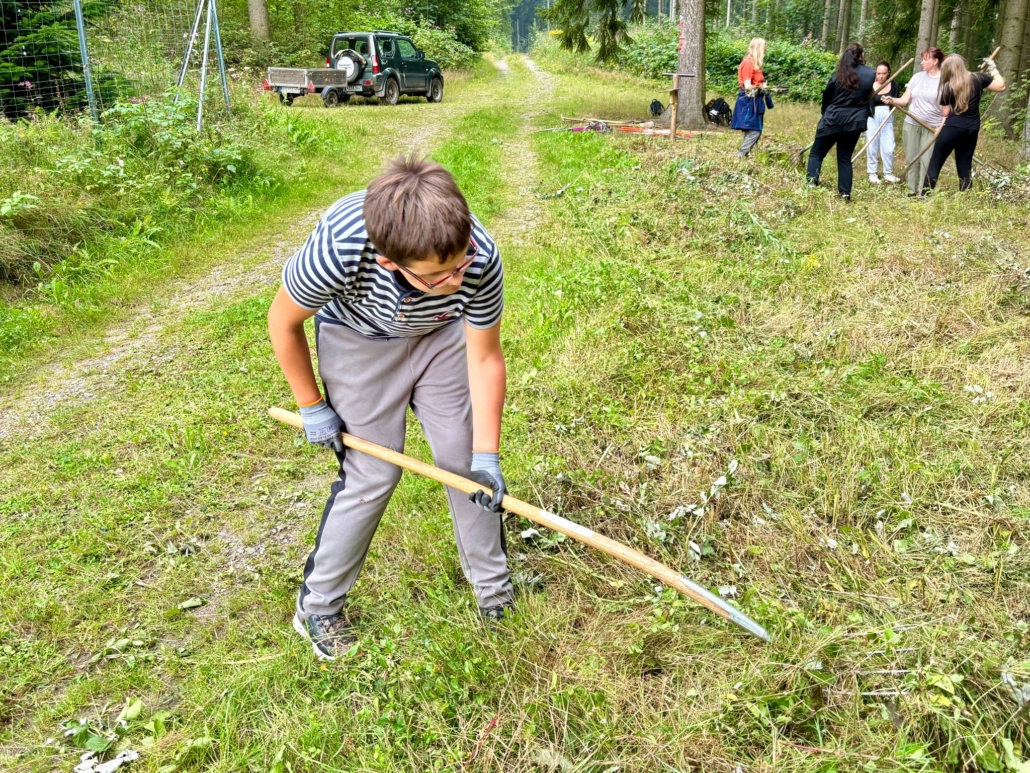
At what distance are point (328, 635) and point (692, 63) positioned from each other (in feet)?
43.1

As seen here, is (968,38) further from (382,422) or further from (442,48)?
(382,422)

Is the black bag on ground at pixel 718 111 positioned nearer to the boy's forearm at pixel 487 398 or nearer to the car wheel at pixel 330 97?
the car wheel at pixel 330 97

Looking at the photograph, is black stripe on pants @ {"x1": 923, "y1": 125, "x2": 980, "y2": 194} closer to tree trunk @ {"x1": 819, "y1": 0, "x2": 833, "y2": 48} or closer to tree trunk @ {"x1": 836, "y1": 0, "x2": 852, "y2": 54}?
tree trunk @ {"x1": 836, "y1": 0, "x2": 852, "y2": 54}

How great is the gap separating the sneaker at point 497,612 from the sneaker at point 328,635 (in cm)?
49

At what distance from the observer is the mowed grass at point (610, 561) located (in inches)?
88.9

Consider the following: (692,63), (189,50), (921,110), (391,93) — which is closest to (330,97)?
(391,93)

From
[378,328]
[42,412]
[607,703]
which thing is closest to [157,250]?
[42,412]

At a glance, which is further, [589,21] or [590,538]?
[589,21]

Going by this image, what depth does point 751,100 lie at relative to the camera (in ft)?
33.6

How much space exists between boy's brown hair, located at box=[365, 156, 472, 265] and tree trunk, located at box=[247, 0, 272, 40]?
2118cm

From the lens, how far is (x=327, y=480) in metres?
3.96

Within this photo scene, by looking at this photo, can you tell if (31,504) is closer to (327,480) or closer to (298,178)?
(327,480)

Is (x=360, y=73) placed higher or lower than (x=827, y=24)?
lower

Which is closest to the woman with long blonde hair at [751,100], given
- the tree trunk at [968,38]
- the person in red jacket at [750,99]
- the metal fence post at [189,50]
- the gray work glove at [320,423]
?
the person in red jacket at [750,99]
